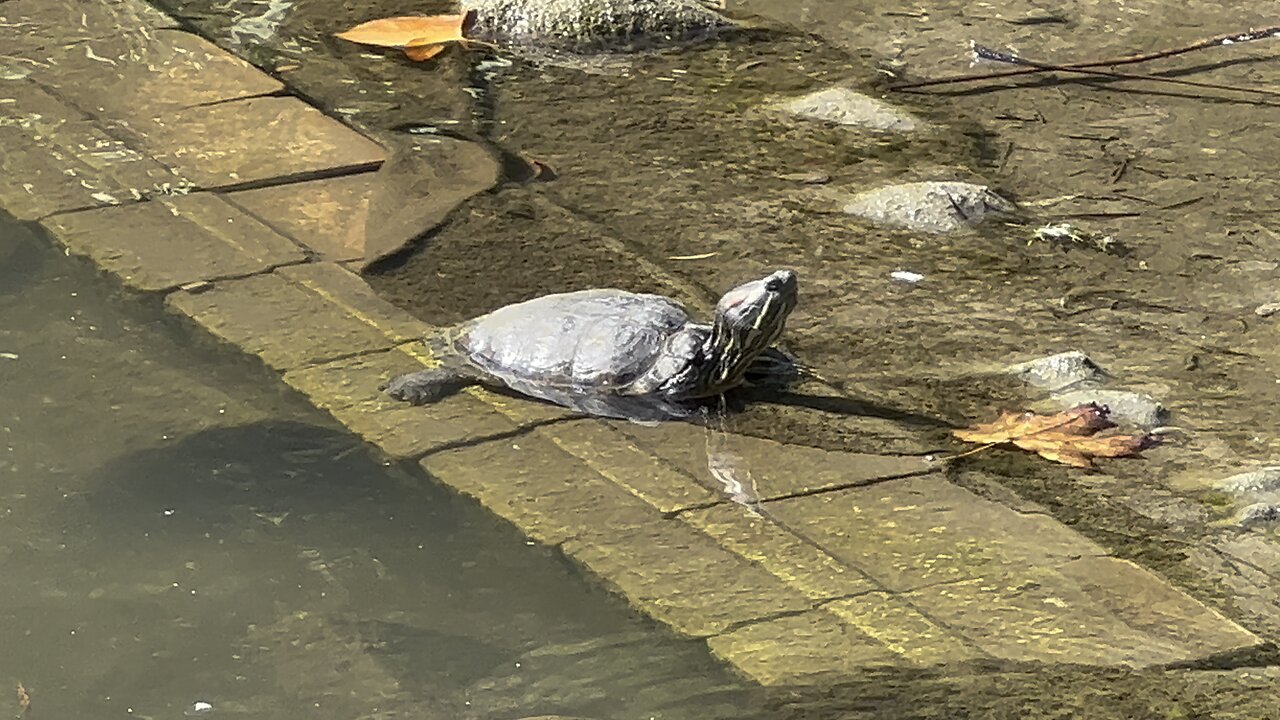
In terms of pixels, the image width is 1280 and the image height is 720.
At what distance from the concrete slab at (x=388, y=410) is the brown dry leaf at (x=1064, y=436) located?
3.53 feet

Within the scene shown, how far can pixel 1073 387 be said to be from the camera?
4445mm

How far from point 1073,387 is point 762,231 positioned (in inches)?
47.3

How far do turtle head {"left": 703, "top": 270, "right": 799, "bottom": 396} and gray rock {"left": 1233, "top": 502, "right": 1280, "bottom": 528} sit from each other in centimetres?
111

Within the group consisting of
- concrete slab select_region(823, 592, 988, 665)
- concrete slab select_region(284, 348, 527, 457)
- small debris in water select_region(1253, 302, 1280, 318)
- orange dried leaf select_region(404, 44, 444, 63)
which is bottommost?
concrete slab select_region(284, 348, 527, 457)

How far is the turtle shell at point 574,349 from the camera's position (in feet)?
14.5

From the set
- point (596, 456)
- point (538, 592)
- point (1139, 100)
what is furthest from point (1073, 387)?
point (1139, 100)

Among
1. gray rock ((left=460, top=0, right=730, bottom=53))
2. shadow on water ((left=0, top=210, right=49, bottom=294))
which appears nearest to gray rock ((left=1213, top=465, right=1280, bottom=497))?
shadow on water ((left=0, top=210, right=49, bottom=294))

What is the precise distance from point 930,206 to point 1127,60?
1.71 m

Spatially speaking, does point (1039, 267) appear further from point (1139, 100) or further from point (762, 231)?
point (1139, 100)

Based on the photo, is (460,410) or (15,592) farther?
(460,410)

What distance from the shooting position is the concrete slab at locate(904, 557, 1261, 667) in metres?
3.42

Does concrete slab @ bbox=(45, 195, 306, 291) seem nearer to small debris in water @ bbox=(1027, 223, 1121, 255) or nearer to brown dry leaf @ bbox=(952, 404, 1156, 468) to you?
brown dry leaf @ bbox=(952, 404, 1156, 468)

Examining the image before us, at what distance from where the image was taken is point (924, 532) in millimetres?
3816

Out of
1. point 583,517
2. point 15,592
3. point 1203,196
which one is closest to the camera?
point 15,592
